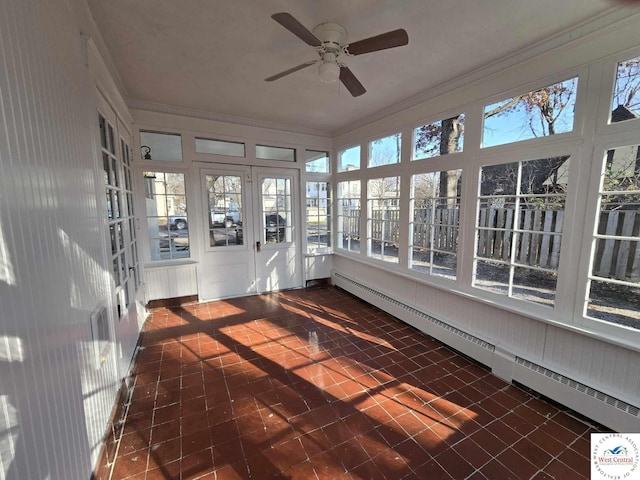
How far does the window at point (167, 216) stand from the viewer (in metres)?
3.88

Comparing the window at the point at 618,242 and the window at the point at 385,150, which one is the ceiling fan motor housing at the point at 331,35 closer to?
the window at the point at 385,150

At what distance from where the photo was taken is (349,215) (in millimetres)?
4754

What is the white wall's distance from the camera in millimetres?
1845

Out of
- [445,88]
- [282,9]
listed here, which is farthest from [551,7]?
[282,9]

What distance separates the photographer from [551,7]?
1.79 meters

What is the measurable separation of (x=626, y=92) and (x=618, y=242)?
1.01 metres

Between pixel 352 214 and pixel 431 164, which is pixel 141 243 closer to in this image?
pixel 352 214

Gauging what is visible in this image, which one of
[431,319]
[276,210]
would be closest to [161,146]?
[276,210]

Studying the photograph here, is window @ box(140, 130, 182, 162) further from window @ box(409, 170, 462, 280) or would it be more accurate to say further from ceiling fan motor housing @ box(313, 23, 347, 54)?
window @ box(409, 170, 462, 280)

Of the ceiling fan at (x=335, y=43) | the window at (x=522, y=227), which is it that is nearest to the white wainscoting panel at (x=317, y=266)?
the window at (x=522, y=227)

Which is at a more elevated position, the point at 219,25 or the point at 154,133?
the point at 219,25

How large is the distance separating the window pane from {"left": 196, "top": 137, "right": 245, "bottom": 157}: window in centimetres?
30

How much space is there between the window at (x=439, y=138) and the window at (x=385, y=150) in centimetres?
30

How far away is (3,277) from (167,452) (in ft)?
5.20
